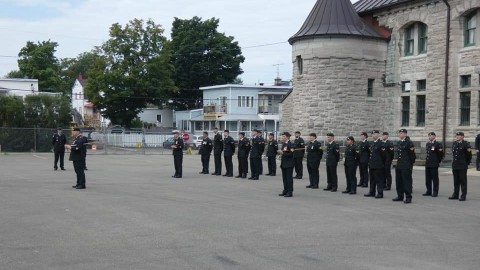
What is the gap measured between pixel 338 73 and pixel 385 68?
3375 mm

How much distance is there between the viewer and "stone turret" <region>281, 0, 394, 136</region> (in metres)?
31.7

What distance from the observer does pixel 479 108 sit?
2798cm

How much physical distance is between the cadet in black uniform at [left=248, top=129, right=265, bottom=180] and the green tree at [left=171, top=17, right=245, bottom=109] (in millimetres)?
53063

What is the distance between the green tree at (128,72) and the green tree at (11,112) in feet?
50.6

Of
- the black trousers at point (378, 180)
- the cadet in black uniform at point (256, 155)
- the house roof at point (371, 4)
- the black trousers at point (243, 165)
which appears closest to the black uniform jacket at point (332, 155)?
Answer: the black trousers at point (378, 180)

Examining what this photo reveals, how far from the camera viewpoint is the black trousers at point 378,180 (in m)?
15.7

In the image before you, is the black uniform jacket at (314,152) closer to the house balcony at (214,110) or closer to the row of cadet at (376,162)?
the row of cadet at (376,162)

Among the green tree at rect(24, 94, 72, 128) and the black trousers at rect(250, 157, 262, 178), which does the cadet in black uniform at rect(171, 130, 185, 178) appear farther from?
the green tree at rect(24, 94, 72, 128)

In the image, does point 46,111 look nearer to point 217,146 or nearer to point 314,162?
point 217,146

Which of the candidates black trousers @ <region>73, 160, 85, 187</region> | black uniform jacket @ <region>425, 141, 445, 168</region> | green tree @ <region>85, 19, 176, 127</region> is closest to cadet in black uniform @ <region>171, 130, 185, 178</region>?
black trousers @ <region>73, 160, 85, 187</region>

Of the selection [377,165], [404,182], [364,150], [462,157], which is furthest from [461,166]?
[364,150]

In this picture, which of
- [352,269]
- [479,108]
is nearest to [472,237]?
[352,269]

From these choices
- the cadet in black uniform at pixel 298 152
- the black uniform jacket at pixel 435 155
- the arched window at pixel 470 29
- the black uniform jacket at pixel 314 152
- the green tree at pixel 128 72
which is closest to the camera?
the black uniform jacket at pixel 435 155

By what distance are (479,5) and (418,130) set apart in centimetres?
715
